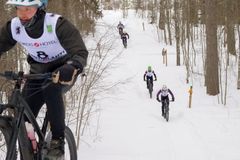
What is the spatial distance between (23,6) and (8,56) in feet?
16.7

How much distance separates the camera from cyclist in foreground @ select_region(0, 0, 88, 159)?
3664 mm

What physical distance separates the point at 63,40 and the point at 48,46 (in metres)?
0.18

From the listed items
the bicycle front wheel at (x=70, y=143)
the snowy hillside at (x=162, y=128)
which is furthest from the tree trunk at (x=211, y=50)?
the bicycle front wheel at (x=70, y=143)

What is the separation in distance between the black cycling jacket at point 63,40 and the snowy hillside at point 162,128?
5.83m

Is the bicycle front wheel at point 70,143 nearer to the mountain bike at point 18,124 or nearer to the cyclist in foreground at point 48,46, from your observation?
the cyclist in foreground at point 48,46

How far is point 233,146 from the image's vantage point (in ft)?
38.5

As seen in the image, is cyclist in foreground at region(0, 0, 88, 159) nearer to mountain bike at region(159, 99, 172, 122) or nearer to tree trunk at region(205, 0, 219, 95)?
mountain bike at region(159, 99, 172, 122)

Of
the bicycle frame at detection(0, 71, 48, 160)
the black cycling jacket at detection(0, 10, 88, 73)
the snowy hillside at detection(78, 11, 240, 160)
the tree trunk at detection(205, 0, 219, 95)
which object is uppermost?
the black cycling jacket at detection(0, 10, 88, 73)

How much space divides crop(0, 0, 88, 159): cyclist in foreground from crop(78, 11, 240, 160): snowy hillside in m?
5.72

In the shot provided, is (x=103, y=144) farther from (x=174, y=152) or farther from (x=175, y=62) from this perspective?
(x=175, y=62)

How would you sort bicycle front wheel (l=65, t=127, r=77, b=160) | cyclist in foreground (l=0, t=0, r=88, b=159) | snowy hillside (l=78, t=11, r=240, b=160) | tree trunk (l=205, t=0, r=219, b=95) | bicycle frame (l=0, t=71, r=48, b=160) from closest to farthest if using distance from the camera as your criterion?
1. bicycle frame (l=0, t=71, r=48, b=160)
2. cyclist in foreground (l=0, t=0, r=88, b=159)
3. bicycle front wheel (l=65, t=127, r=77, b=160)
4. snowy hillside (l=78, t=11, r=240, b=160)
5. tree trunk (l=205, t=0, r=219, b=95)

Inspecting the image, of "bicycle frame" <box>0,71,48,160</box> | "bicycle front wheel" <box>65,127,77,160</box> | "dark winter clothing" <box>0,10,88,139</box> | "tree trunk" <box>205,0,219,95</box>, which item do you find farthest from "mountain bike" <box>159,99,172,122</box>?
"bicycle frame" <box>0,71,48,160</box>

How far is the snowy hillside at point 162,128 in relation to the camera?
1071 cm

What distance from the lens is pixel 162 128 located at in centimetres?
1463
